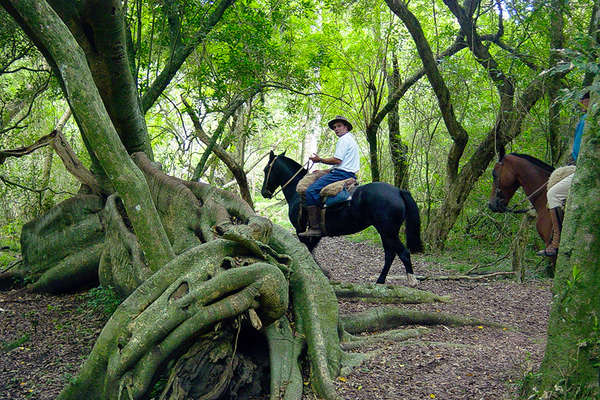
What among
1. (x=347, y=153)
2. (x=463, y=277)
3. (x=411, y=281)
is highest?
(x=347, y=153)

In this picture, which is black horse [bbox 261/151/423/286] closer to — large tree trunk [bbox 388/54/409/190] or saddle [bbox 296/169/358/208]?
saddle [bbox 296/169/358/208]

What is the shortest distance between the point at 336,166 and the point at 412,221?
188cm

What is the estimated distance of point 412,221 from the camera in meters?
9.48

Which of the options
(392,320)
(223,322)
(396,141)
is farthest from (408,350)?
(396,141)

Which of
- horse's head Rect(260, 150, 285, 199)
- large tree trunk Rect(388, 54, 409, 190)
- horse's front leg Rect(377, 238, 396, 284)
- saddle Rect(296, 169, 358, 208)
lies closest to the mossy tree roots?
horse's front leg Rect(377, 238, 396, 284)

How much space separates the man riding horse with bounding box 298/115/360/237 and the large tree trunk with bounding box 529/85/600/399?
5.33 m

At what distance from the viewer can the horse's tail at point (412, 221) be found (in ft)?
30.2

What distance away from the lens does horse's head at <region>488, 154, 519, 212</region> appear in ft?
28.1

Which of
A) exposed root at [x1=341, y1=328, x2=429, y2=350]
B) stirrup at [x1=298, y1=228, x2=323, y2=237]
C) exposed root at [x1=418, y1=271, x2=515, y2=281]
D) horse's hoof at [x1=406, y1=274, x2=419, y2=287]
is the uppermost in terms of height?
stirrup at [x1=298, y1=228, x2=323, y2=237]

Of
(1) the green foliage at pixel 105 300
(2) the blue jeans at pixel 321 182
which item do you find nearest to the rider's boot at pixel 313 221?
(2) the blue jeans at pixel 321 182

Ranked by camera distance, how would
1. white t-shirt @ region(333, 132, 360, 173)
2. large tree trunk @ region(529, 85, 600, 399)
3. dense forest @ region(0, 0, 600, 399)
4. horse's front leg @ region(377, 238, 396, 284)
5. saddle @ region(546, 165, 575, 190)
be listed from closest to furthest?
1. large tree trunk @ region(529, 85, 600, 399)
2. dense forest @ region(0, 0, 600, 399)
3. saddle @ region(546, 165, 575, 190)
4. white t-shirt @ region(333, 132, 360, 173)
5. horse's front leg @ region(377, 238, 396, 284)

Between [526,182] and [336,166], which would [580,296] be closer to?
[526,182]

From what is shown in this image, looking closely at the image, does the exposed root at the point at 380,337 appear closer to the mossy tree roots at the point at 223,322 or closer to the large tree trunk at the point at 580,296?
the mossy tree roots at the point at 223,322

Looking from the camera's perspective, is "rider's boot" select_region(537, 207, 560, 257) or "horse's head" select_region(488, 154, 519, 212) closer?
"rider's boot" select_region(537, 207, 560, 257)
